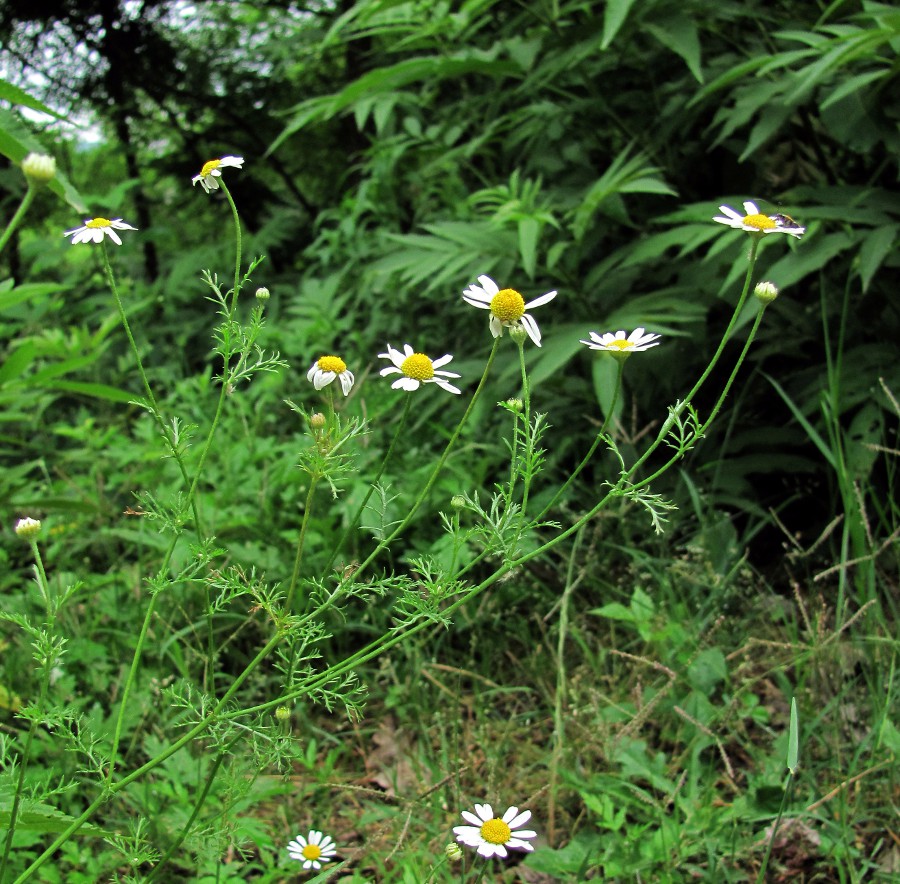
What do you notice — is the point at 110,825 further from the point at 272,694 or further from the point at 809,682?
the point at 809,682

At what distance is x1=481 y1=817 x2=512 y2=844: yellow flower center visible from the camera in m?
0.91

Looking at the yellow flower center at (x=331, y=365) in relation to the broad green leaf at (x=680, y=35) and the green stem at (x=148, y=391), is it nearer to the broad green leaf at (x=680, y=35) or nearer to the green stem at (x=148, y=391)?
the green stem at (x=148, y=391)

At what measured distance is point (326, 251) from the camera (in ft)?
9.72

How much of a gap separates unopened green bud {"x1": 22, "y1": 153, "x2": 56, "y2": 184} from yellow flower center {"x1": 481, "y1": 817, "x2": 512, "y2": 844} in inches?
28.7

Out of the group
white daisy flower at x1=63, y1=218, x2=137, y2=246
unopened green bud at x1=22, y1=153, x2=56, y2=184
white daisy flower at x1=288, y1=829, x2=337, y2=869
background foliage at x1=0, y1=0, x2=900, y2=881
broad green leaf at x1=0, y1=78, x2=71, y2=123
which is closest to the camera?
unopened green bud at x1=22, y1=153, x2=56, y2=184

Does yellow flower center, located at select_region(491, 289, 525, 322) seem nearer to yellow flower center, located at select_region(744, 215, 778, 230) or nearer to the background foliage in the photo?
yellow flower center, located at select_region(744, 215, 778, 230)

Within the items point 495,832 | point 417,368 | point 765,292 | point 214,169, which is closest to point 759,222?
point 765,292

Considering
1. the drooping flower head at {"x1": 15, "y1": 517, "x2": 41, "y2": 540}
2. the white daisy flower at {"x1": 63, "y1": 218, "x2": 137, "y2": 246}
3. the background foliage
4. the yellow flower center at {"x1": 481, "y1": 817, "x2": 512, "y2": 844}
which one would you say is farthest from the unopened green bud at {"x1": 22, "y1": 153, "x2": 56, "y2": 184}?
the yellow flower center at {"x1": 481, "y1": 817, "x2": 512, "y2": 844}

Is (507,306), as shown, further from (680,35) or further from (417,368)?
(680,35)

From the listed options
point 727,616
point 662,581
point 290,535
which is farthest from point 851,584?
point 290,535

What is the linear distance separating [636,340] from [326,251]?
2.15 meters

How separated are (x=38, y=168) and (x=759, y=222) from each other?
657 millimetres

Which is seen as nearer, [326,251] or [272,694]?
[272,694]

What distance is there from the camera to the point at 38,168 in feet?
2.18
